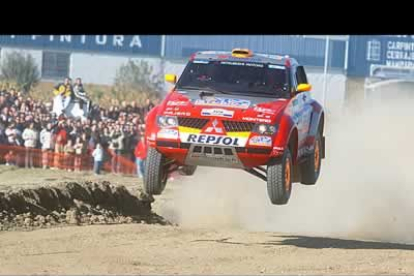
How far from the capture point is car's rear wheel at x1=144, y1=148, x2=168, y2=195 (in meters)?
12.6

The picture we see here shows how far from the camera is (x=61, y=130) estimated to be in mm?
23625

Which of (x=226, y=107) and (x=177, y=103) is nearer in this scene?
(x=226, y=107)

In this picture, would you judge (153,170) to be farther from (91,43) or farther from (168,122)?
(91,43)

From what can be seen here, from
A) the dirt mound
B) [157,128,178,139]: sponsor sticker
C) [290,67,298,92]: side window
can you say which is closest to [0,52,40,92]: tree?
the dirt mound

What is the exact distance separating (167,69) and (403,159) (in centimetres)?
1453

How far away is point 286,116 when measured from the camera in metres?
12.5

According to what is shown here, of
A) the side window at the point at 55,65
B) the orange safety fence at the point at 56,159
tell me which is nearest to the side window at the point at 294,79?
the orange safety fence at the point at 56,159

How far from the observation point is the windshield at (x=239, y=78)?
13031mm

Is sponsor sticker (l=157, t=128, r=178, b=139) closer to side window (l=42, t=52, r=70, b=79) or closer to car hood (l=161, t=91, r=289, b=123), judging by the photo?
car hood (l=161, t=91, r=289, b=123)

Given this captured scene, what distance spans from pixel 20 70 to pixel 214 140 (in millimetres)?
21963

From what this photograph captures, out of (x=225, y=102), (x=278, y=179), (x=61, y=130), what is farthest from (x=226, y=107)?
(x=61, y=130)
